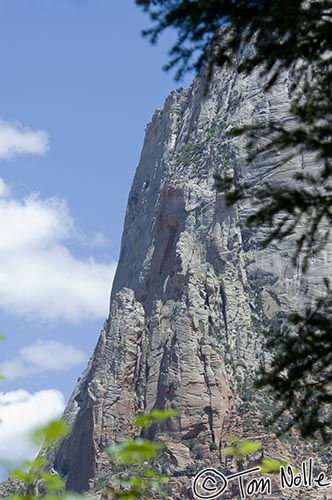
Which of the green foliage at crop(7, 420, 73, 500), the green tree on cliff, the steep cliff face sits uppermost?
the steep cliff face

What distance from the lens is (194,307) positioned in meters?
115

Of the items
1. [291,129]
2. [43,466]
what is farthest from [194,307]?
[43,466]

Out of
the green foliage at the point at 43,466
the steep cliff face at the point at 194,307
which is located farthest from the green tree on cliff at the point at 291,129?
the steep cliff face at the point at 194,307

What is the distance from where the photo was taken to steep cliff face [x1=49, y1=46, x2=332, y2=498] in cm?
11112

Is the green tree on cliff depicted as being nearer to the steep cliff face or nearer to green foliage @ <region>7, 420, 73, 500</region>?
green foliage @ <region>7, 420, 73, 500</region>

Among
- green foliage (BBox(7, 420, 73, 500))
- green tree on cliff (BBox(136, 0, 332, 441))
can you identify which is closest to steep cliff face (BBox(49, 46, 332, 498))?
green tree on cliff (BBox(136, 0, 332, 441))

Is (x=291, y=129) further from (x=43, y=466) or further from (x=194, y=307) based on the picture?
(x=194, y=307)

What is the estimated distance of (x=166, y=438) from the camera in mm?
105375

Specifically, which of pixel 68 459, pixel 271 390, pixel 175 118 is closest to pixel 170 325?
pixel 68 459

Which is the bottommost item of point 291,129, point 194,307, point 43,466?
point 43,466

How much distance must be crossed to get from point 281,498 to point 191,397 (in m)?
21.2

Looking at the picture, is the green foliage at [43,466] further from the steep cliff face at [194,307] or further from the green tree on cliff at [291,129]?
the steep cliff face at [194,307]

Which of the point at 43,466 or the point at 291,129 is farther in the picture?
the point at 291,129

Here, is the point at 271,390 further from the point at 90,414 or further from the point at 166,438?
the point at 90,414
